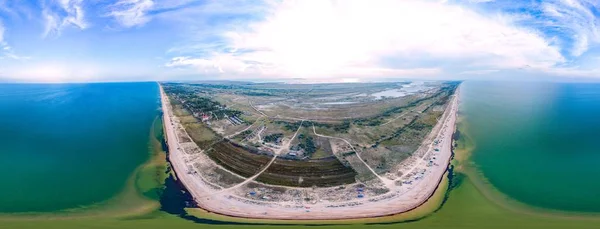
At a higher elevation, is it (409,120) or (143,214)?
(409,120)

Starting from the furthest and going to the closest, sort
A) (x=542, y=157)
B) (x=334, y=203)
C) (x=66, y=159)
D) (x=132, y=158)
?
(x=542, y=157), (x=132, y=158), (x=66, y=159), (x=334, y=203)

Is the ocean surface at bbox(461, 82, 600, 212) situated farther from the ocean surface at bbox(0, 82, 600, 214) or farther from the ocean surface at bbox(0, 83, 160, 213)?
the ocean surface at bbox(0, 83, 160, 213)

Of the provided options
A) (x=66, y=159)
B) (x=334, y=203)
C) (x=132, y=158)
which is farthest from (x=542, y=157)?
(x=66, y=159)

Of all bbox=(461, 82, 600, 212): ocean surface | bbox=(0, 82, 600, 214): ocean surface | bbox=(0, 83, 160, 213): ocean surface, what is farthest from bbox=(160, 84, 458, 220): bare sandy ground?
bbox=(0, 83, 160, 213): ocean surface

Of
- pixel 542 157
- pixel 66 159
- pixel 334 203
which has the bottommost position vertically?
pixel 334 203

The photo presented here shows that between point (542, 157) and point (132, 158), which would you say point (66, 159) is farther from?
point (542, 157)

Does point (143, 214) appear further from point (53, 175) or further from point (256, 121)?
point (256, 121)

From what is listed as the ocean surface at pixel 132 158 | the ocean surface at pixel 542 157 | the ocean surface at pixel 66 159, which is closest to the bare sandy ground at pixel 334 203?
the ocean surface at pixel 132 158

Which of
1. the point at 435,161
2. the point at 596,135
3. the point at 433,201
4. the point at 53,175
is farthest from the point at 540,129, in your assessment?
the point at 53,175

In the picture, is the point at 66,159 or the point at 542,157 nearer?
the point at 66,159

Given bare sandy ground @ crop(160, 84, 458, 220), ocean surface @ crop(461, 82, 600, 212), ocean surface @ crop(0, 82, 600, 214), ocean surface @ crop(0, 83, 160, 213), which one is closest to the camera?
bare sandy ground @ crop(160, 84, 458, 220)

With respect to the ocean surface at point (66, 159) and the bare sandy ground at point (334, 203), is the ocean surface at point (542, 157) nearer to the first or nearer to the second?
the bare sandy ground at point (334, 203)
